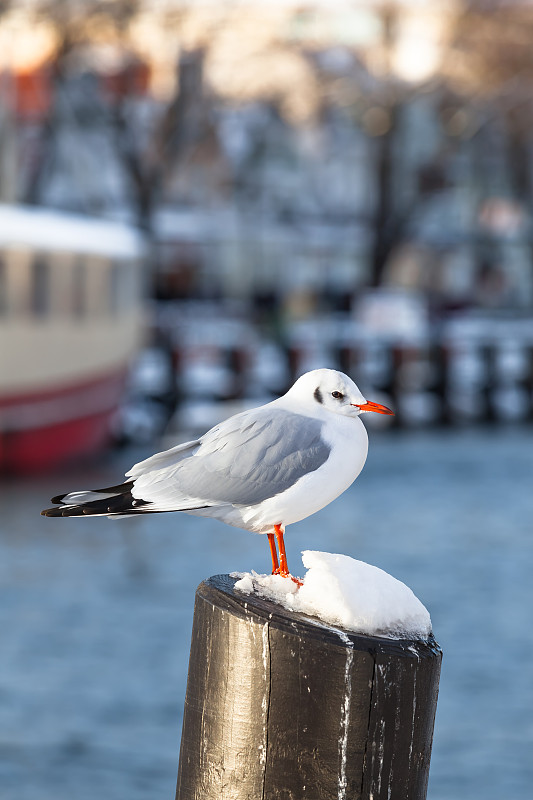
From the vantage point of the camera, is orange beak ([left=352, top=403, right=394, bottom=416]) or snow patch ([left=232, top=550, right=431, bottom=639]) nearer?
snow patch ([left=232, top=550, right=431, bottom=639])

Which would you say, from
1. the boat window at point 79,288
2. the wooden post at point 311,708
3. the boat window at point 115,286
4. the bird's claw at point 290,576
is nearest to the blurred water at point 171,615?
the boat window at point 79,288

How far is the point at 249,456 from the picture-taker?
8.85 feet

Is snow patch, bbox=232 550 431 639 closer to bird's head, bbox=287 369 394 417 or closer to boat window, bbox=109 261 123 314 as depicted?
bird's head, bbox=287 369 394 417

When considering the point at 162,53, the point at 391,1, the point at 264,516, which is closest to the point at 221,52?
the point at 162,53

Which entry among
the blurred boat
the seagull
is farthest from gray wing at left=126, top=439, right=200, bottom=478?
the blurred boat

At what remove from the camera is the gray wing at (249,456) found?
2684 mm

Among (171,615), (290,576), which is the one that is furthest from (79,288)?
(290,576)

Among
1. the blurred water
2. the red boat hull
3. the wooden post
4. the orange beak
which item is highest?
the orange beak

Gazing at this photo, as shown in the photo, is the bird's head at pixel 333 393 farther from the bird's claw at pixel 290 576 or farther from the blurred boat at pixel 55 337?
the blurred boat at pixel 55 337

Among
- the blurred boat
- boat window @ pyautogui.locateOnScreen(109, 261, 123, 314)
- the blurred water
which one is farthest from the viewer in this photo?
boat window @ pyautogui.locateOnScreen(109, 261, 123, 314)

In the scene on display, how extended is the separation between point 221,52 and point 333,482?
1101 inches

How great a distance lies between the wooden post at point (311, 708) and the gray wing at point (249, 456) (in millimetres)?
275

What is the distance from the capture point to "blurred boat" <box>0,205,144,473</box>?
1814 cm

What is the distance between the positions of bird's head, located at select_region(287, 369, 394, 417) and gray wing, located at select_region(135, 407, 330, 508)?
0.05 meters
